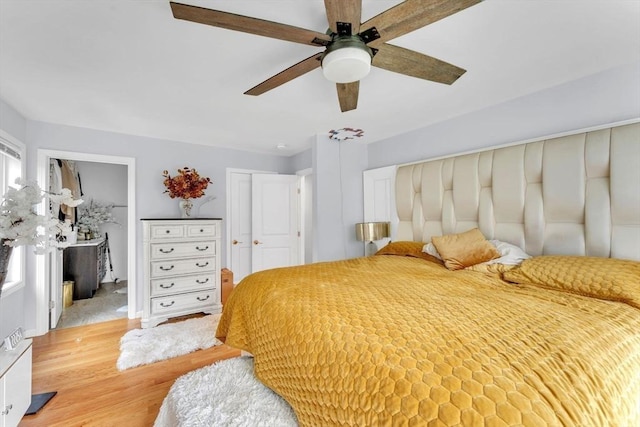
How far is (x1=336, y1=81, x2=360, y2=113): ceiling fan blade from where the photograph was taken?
1.64 metres

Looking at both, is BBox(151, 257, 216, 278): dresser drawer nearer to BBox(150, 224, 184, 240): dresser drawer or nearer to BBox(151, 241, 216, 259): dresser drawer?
BBox(151, 241, 216, 259): dresser drawer

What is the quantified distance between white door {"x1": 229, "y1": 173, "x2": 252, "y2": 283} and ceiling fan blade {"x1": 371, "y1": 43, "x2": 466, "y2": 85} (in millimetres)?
3048

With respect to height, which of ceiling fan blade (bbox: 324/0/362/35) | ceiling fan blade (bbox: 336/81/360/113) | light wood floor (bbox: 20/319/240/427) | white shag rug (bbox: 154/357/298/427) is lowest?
light wood floor (bbox: 20/319/240/427)

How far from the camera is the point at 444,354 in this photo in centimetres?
73

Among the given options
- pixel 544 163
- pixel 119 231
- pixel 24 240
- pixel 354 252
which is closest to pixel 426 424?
pixel 24 240

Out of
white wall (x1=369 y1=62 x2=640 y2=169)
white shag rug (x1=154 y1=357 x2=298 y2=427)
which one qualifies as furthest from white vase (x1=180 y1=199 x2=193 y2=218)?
white wall (x1=369 y1=62 x2=640 y2=169)

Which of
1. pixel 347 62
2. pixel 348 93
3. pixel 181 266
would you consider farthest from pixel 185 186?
pixel 347 62

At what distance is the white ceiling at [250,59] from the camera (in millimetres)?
1330

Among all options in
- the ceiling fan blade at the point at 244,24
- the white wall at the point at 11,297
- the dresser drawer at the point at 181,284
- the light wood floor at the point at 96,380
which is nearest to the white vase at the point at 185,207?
the dresser drawer at the point at 181,284

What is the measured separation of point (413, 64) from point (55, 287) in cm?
424

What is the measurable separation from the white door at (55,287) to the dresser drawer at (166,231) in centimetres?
106

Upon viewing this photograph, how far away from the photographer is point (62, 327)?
3.00 meters

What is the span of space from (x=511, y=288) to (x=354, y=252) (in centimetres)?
→ 207

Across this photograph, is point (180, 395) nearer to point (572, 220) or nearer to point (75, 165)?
point (572, 220)
